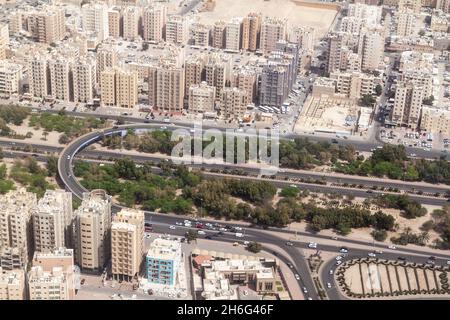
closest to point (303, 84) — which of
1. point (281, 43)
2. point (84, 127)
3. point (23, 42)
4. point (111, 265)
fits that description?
point (281, 43)

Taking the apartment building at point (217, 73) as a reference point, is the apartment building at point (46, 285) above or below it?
below

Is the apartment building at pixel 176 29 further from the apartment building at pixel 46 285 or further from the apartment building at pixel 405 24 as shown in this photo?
the apartment building at pixel 46 285

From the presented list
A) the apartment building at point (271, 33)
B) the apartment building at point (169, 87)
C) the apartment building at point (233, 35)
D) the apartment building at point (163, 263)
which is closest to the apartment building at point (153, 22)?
the apartment building at point (233, 35)

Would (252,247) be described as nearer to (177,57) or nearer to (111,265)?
(111,265)

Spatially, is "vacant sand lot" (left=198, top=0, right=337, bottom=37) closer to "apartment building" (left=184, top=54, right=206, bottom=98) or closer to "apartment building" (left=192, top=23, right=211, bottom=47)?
"apartment building" (left=192, top=23, right=211, bottom=47)

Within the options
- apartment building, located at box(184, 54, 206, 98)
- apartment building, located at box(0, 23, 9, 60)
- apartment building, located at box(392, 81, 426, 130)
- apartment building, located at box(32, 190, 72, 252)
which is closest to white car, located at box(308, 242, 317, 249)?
apartment building, located at box(32, 190, 72, 252)
